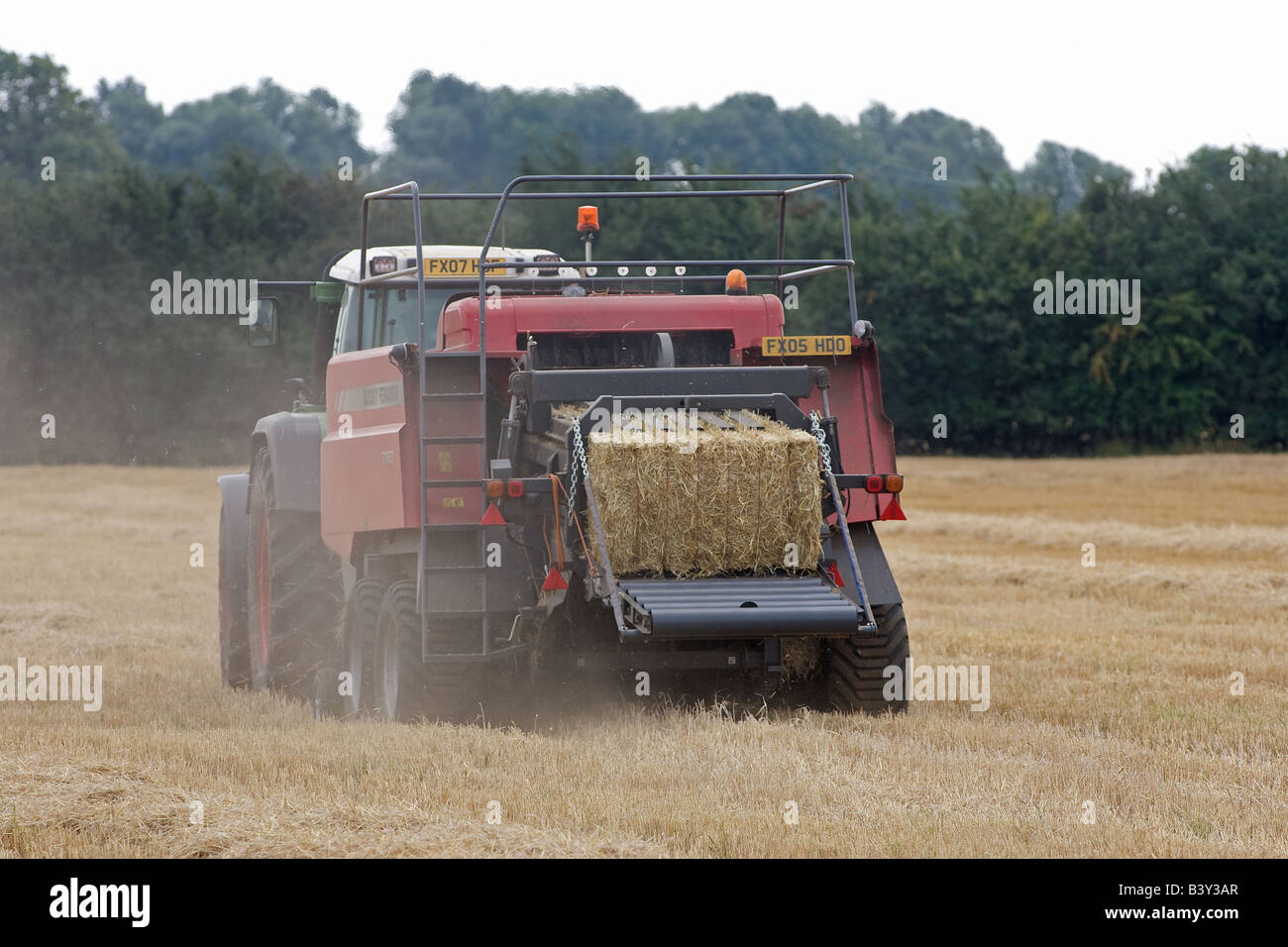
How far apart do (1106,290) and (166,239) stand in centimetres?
2482

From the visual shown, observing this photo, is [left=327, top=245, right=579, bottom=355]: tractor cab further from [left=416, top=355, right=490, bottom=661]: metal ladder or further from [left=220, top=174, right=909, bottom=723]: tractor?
[left=416, top=355, right=490, bottom=661]: metal ladder

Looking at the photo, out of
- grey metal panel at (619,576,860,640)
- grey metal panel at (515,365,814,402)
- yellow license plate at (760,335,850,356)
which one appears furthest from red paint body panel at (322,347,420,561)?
yellow license plate at (760,335,850,356)

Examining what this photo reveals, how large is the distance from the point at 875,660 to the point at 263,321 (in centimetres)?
450

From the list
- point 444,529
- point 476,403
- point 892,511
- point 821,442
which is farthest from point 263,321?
point 892,511

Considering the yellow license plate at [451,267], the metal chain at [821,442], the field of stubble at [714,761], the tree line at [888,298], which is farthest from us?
the tree line at [888,298]

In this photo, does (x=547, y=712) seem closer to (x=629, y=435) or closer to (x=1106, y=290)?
(x=629, y=435)

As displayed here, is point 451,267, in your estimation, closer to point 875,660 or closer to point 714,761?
point 875,660

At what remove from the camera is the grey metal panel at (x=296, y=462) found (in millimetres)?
10391

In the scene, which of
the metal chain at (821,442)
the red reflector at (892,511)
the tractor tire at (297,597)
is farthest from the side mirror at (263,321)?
the red reflector at (892,511)

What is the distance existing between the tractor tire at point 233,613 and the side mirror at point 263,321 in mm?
1290

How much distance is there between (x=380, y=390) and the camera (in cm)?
924

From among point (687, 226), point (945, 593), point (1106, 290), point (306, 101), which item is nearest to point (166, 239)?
point (687, 226)

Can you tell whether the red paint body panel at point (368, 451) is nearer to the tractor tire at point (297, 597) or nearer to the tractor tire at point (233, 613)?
the tractor tire at point (297, 597)

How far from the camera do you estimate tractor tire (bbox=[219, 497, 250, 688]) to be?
1132cm
